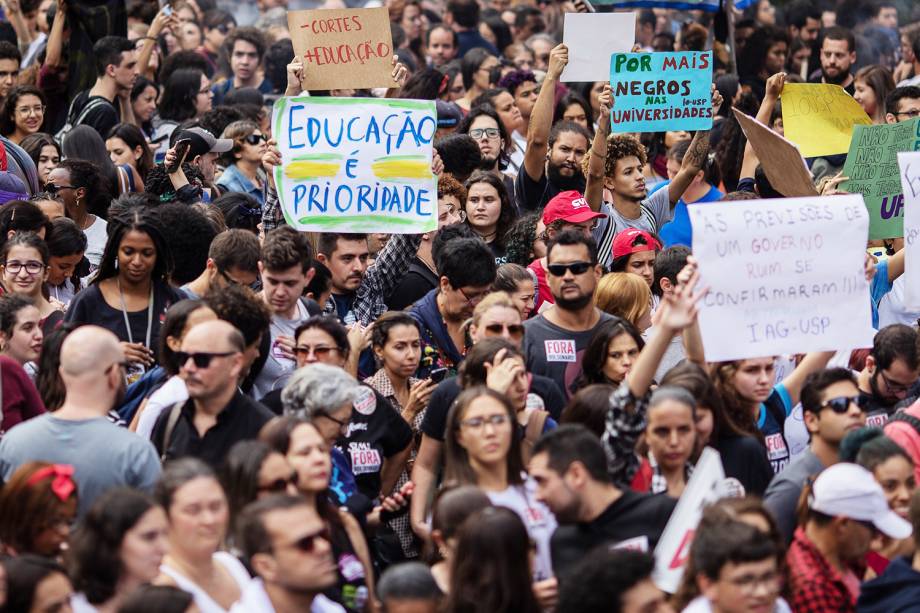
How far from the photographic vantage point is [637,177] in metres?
10.6

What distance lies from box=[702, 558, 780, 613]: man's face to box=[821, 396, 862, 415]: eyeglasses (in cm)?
158

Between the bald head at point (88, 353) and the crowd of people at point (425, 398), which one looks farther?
the bald head at point (88, 353)

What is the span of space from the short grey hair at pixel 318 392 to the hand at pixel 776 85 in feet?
16.5

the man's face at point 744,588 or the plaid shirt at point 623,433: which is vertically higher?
the plaid shirt at point 623,433

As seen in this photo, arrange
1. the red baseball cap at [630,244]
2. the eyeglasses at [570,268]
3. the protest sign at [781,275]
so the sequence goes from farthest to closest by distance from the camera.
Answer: the red baseball cap at [630,244], the eyeglasses at [570,268], the protest sign at [781,275]

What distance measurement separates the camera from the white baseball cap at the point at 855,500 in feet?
19.9

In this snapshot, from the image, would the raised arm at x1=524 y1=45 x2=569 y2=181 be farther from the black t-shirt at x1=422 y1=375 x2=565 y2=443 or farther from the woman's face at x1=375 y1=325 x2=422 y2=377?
the black t-shirt at x1=422 y1=375 x2=565 y2=443

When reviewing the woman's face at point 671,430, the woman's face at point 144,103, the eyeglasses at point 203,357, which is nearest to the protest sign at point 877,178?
the woman's face at point 671,430

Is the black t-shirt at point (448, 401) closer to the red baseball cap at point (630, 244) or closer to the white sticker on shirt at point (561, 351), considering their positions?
the white sticker on shirt at point (561, 351)

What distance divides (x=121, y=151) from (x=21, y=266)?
3283mm

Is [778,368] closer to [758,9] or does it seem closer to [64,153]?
[64,153]

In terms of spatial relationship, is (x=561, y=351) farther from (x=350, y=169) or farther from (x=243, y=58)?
(x=243, y=58)

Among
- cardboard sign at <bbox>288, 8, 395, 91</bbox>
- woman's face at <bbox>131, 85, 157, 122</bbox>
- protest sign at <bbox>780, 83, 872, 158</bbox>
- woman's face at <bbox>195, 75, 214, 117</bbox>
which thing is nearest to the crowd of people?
cardboard sign at <bbox>288, 8, 395, 91</bbox>

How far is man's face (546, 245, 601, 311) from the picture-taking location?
805 centimetres
